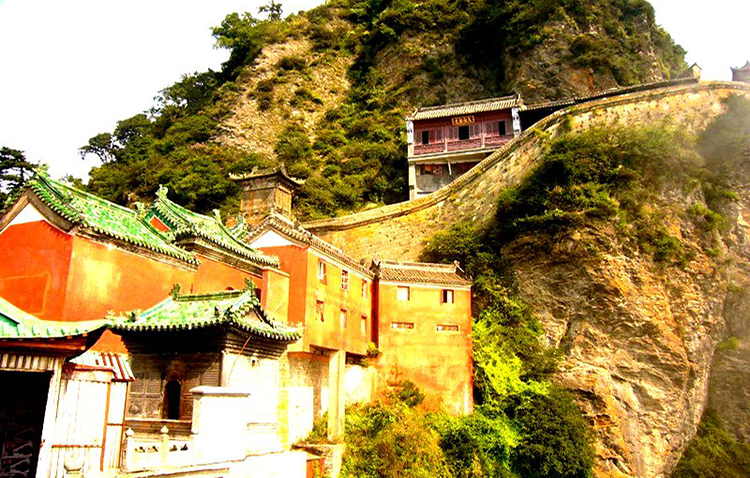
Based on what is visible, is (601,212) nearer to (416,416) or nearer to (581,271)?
(581,271)

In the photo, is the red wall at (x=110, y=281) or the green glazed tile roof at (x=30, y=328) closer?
the green glazed tile roof at (x=30, y=328)

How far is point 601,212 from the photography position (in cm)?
2398

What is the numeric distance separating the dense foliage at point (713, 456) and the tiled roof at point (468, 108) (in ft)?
65.4

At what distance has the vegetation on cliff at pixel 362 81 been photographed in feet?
131

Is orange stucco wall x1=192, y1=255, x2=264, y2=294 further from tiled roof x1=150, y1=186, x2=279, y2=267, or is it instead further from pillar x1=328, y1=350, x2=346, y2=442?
pillar x1=328, y1=350, x2=346, y2=442

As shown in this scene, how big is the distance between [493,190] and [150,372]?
19.2 metres

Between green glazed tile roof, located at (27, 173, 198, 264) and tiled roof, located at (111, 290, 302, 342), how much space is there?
8.26ft

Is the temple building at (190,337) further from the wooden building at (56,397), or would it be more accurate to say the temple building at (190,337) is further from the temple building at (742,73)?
the temple building at (742,73)

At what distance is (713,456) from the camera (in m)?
23.3

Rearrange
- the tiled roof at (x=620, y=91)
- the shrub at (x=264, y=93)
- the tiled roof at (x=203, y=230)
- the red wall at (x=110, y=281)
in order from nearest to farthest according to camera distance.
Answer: the red wall at (x=110, y=281) < the tiled roof at (x=203, y=230) < the tiled roof at (x=620, y=91) < the shrub at (x=264, y=93)

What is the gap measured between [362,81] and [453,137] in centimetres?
1890

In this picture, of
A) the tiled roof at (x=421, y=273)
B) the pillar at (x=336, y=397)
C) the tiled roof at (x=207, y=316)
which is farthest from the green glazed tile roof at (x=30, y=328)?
the tiled roof at (x=421, y=273)

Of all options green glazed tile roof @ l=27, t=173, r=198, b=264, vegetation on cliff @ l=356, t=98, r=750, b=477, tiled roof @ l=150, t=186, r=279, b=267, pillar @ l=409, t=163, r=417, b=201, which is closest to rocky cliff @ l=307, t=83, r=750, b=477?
vegetation on cliff @ l=356, t=98, r=750, b=477

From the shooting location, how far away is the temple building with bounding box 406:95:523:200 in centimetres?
3531
